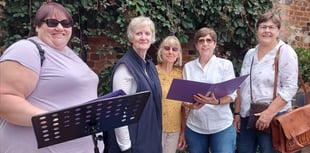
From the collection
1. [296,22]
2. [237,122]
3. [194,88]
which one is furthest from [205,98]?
[296,22]

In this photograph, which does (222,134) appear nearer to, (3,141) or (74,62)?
(74,62)

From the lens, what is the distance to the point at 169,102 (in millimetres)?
3660

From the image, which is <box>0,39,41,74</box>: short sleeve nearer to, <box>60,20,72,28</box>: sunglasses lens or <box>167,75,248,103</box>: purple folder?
<box>60,20,72,28</box>: sunglasses lens

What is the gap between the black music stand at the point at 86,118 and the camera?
1899 mm

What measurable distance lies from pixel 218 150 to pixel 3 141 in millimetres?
2064

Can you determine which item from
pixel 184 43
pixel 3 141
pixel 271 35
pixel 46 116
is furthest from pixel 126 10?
pixel 46 116

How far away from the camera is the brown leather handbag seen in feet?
12.0

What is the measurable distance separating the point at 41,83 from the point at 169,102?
5.29 ft

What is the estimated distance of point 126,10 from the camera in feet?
13.5

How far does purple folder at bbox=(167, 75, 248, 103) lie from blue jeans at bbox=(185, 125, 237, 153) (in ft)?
1.57

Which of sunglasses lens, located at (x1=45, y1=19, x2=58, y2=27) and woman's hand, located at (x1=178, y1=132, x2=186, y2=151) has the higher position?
sunglasses lens, located at (x1=45, y1=19, x2=58, y2=27)

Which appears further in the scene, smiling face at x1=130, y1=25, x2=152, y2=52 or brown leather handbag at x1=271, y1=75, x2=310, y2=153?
brown leather handbag at x1=271, y1=75, x2=310, y2=153

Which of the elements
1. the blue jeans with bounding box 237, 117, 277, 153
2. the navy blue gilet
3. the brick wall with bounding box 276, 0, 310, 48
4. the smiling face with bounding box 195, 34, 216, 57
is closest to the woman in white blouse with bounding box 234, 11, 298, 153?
the blue jeans with bounding box 237, 117, 277, 153

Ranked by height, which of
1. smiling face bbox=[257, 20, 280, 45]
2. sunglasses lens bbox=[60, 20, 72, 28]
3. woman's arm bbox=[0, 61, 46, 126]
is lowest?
woman's arm bbox=[0, 61, 46, 126]
